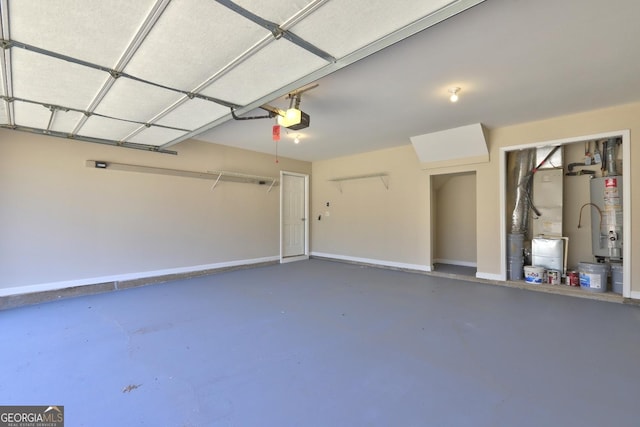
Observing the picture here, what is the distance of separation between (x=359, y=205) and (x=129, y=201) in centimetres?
450

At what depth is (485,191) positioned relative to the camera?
15.2 ft

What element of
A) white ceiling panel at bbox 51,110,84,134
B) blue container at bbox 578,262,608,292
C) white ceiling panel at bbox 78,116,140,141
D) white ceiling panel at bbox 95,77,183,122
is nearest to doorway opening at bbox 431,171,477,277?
blue container at bbox 578,262,608,292

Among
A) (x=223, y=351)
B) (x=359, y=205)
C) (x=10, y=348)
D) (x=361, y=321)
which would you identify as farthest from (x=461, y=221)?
(x=10, y=348)

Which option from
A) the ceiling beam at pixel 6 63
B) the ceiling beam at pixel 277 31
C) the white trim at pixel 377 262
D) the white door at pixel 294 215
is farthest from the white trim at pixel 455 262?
the ceiling beam at pixel 6 63

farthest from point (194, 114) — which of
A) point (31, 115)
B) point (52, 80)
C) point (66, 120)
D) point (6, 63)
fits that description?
point (31, 115)

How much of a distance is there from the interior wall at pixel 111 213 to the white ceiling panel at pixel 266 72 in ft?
9.38

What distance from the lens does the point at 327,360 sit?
218 cm

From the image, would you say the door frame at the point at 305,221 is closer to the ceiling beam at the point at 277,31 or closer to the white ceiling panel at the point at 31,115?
the white ceiling panel at the point at 31,115

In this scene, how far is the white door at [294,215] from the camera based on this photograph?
6715mm

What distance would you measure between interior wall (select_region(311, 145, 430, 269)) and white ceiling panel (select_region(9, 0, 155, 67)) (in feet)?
16.1

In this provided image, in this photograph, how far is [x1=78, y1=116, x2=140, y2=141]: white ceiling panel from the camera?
10.6 ft

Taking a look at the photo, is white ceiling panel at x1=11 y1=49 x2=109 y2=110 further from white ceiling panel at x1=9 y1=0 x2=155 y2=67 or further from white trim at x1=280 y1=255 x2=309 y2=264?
white trim at x1=280 y1=255 x2=309 y2=264

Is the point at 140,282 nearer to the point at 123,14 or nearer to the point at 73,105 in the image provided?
the point at 73,105

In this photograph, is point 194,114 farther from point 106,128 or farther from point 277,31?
point 277,31
